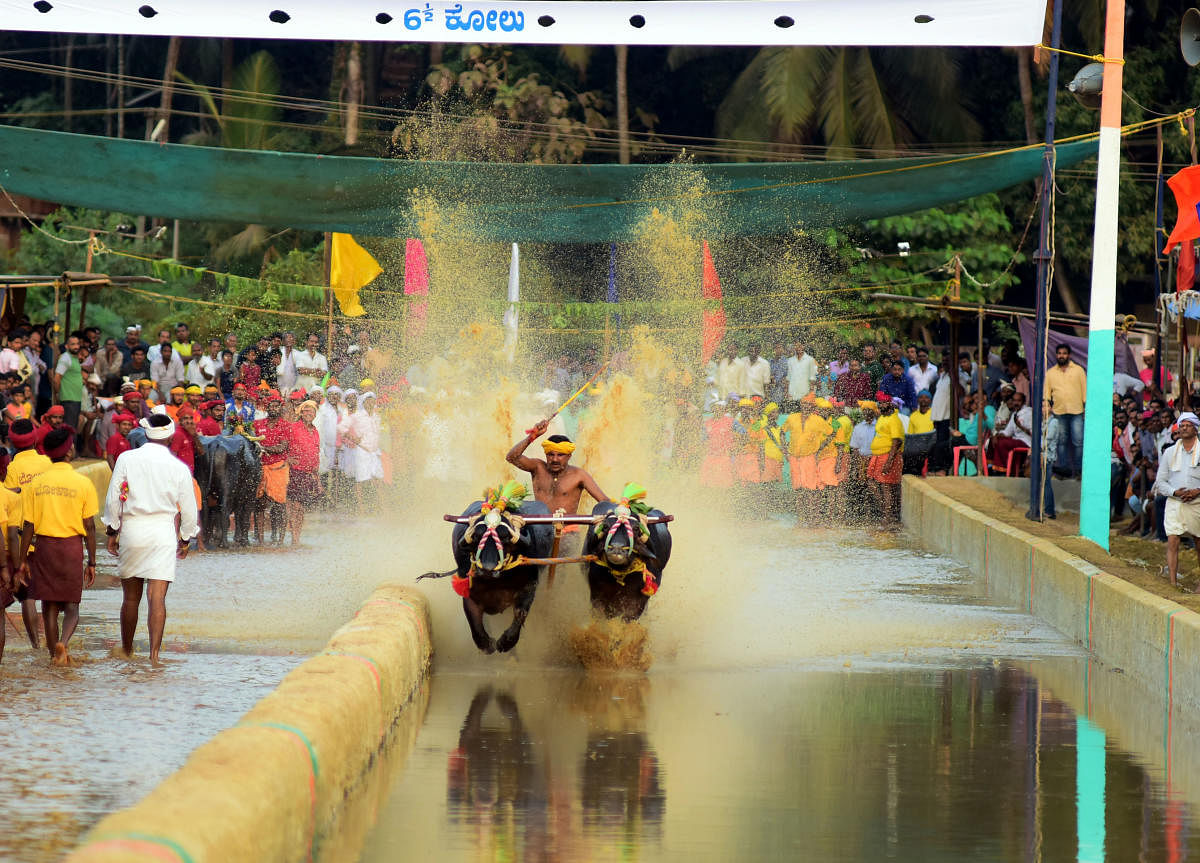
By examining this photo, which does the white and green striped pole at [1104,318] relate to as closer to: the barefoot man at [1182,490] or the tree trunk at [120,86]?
the barefoot man at [1182,490]

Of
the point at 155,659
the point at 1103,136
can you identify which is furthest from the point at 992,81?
the point at 155,659

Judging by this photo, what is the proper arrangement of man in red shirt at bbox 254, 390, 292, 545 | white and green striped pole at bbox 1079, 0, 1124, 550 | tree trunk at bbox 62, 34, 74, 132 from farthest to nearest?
tree trunk at bbox 62, 34, 74, 132 → man in red shirt at bbox 254, 390, 292, 545 → white and green striped pole at bbox 1079, 0, 1124, 550

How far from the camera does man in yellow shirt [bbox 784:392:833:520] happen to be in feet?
80.8

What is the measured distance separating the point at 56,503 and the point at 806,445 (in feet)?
48.4

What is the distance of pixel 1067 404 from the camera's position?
21.5 meters

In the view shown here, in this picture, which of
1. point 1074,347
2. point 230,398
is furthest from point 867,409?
point 230,398

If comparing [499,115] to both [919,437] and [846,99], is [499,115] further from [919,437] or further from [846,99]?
[919,437]

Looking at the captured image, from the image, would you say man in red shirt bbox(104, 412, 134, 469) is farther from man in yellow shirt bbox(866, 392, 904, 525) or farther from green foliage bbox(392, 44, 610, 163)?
green foliage bbox(392, 44, 610, 163)

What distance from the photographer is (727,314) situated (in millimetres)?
27625

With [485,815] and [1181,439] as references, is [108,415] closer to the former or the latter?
[1181,439]

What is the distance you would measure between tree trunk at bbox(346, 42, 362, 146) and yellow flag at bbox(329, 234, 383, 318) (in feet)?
21.4

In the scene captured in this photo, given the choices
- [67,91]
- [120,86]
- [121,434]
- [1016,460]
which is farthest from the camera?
[67,91]

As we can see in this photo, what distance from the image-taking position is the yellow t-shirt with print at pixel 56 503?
11.5m

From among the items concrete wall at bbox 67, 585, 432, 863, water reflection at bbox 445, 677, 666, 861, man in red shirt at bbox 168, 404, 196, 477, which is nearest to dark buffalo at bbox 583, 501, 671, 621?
water reflection at bbox 445, 677, 666, 861
